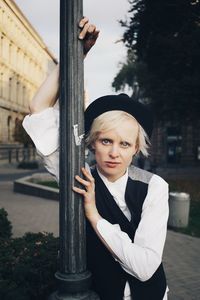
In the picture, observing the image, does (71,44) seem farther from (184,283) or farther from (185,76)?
(185,76)

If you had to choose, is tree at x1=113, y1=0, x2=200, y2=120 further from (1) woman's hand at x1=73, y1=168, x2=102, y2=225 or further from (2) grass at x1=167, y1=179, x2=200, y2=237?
(1) woman's hand at x1=73, y1=168, x2=102, y2=225

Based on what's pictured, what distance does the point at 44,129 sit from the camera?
1.80 meters

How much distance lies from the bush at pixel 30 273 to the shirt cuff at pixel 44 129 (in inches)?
54.0

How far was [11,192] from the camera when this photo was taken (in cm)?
1488

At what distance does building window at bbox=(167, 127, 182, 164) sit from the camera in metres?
31.5

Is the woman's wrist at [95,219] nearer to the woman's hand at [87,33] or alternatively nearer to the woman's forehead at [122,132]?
the woman's forehead at [122,132]

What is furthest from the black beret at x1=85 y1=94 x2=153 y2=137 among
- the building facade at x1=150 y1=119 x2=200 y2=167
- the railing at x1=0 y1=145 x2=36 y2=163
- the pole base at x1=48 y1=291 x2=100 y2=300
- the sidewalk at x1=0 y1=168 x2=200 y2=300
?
the railing at x1=0 y1=145 x2=36 y2=163

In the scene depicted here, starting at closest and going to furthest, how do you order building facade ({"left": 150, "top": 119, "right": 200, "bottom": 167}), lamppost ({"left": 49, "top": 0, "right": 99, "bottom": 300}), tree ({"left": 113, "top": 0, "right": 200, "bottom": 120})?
lamppost ({"left": 49, "top": 0, "right": 99, "bottom": 300}) < tree ({"left": 113, "top": 0, "right": 200, "bottom": 120}) < building facade ({"left": 150, "top": 119, "right": 200, "bottom": 167})

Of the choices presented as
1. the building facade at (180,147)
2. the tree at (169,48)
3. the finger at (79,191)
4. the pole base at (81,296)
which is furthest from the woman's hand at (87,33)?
the building facade at (180,147)

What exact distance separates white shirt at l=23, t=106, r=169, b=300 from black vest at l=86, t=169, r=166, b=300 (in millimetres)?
35

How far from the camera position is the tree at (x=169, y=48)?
13.2 metres

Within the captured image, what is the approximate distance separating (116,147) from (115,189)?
0.23m

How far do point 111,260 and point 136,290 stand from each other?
0.18m

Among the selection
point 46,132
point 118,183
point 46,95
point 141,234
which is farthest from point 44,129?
point 141,234
